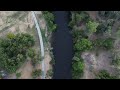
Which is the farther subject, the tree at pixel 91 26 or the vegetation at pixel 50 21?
the vegetation at pixel 50 21

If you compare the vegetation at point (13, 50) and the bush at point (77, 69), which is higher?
the vegetation at point (13, 50)

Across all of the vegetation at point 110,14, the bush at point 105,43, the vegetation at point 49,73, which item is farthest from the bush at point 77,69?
the vegetation at point 110,14

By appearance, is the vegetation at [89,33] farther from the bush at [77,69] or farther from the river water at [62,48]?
the river water at [62,48]

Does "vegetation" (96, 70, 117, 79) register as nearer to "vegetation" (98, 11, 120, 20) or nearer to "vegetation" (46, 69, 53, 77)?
"vegetation" (46, 69, 53, 77)

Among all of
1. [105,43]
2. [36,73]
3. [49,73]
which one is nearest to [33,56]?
[36,73]
